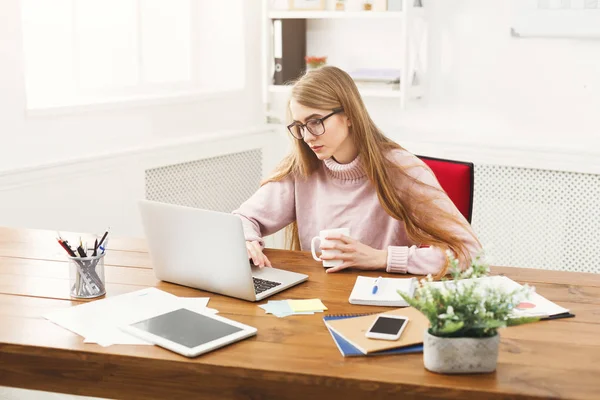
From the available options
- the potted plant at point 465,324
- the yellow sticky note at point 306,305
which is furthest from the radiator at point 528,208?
the potted plant at point 465,324

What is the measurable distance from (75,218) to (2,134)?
46 centimetres

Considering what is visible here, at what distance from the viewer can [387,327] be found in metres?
1.61

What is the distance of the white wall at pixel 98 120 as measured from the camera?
2.95 meters

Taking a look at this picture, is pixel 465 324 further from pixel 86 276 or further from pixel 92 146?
pixel 92 146

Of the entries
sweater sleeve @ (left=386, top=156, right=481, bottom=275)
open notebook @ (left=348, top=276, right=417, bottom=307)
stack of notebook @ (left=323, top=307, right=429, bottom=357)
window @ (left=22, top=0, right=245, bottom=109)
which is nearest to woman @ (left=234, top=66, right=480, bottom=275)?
sweater sleeve @ (left=386, top=156, right=481, bottom=275)

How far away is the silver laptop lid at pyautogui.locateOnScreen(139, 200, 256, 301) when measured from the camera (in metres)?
1.79

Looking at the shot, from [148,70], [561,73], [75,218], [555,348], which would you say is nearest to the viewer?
[555,348]

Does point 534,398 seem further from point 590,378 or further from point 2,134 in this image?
point 2,134

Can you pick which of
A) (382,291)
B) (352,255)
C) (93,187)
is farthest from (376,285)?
(93,187)

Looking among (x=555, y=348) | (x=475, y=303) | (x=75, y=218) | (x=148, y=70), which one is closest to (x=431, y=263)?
(x=555, y=348)

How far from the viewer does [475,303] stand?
140 centimetres

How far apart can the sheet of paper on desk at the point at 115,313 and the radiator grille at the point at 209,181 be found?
1.78 metres

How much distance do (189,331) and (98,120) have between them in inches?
74.2

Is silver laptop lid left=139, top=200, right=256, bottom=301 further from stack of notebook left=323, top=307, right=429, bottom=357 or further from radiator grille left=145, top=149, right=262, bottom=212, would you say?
radiator grille left=145, top=149, right=262, bottom=212
